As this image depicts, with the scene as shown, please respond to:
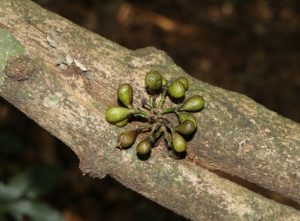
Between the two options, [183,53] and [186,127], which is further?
[183,53]

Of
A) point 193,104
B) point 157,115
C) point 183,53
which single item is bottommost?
point 157,115

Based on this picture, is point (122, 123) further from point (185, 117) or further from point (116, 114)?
point (185, 117)

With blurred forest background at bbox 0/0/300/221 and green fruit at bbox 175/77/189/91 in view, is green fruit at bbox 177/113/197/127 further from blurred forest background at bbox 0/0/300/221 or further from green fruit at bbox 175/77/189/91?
blurred forest background at bbox 0/0/300/221

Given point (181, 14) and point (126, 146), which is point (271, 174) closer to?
point (126, 146)

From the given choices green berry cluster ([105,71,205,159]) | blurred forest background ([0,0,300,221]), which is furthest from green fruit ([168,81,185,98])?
blurred forest background ([0,0,300,221])

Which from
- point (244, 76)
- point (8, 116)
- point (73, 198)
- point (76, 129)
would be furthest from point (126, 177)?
point (244, 76)

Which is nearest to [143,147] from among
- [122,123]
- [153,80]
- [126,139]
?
[126,139]

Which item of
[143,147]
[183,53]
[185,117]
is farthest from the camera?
[183,53]
